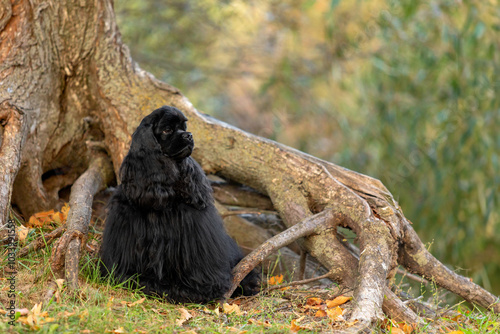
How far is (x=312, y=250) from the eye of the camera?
4.00 meters

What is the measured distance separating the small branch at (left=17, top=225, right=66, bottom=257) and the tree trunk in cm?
24

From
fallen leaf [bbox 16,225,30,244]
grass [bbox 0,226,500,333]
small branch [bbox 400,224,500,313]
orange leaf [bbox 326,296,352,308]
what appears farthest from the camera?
small branch [bbox 400,224,500,313]

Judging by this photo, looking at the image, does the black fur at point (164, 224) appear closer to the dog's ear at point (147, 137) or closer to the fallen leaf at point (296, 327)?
the dog's ear at point (147, 137)

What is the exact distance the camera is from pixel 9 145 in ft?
13.4

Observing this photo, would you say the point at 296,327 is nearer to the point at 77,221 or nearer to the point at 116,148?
the point at 77,221

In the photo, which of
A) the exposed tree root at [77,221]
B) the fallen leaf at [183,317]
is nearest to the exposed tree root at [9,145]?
the exposed tree root at [77,221]

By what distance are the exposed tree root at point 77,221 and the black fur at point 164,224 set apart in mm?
215

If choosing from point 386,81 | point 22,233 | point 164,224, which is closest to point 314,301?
point 164,224

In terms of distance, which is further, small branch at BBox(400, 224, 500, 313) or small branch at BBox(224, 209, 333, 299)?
small branch at BBox(400, 224, 500, 313)

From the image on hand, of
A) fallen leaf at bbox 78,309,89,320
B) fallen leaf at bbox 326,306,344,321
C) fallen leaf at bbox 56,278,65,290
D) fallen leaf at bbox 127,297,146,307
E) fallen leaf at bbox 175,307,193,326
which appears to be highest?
fallen leaf at bbox 56,278,65,290

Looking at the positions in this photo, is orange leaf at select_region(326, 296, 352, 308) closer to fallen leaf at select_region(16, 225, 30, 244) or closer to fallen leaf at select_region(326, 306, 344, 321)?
fallen leaf at select_region(326, 306, 344, 321)

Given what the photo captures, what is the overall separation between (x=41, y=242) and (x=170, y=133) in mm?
1311

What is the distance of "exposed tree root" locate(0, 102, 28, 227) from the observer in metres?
3.87

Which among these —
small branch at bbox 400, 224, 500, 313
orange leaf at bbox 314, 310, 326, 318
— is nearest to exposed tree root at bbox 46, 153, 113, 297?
orange leaf at bbox 314, 310, 326, 318
